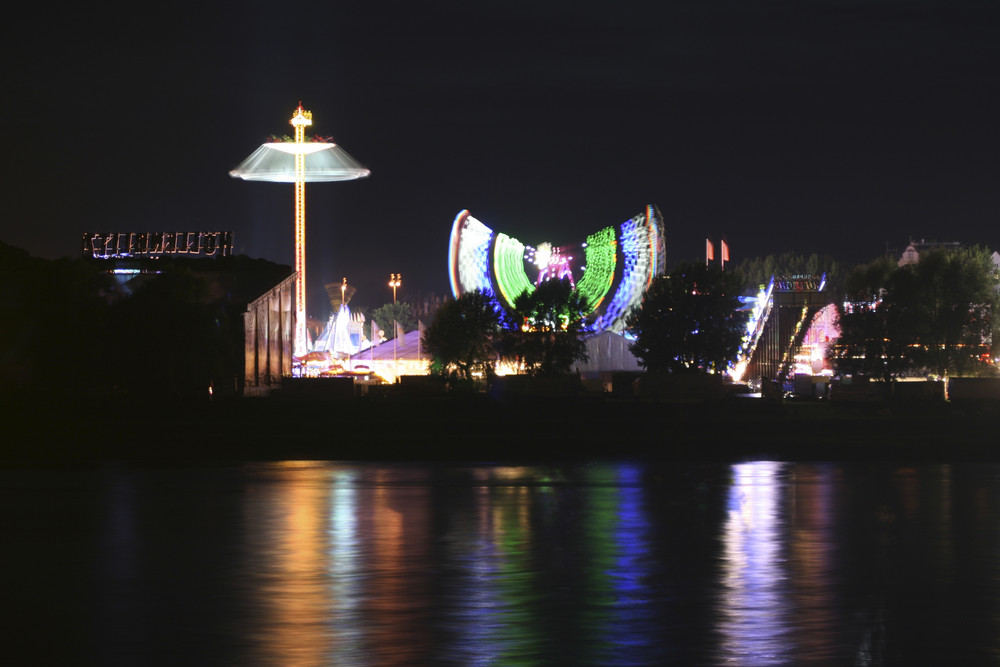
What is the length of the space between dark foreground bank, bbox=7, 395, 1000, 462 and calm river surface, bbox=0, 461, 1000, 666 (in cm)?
691

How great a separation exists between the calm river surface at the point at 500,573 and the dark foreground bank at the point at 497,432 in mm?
6912

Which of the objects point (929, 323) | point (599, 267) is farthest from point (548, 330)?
point (929, 323)

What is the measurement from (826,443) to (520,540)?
58.8 feet

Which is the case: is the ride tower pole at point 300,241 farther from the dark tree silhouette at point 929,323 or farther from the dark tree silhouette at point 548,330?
the dark tree silhouette at point 929,323

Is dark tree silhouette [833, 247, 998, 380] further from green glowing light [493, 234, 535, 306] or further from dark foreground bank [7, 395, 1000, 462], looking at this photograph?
dark foreground bank [7, 395, 1000, 462]

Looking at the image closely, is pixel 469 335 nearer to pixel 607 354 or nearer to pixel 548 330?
pixel 548 330

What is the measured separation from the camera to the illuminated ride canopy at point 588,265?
94.9 m

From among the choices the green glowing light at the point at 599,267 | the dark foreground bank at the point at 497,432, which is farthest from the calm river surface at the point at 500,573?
the green glowing light at the point at 599,267

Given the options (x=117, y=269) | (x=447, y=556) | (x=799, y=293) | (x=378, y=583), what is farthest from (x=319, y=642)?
(x=799, y=293)

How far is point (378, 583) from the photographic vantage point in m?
11.8

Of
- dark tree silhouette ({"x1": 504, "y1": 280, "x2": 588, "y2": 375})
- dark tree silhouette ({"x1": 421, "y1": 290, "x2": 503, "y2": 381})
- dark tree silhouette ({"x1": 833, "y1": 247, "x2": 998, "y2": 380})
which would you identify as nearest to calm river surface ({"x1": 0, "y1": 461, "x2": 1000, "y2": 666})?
dark tree silhouette ({"x1": 833, "y1": 247, "x2": 998, "y2": 380})

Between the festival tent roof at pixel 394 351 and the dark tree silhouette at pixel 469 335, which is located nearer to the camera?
the dark tree silhouette at pixel 469 335

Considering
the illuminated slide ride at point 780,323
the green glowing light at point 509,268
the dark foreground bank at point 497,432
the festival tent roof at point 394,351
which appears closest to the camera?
the dark foreground bank at point 497,432

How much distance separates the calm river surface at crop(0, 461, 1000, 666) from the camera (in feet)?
30.7
